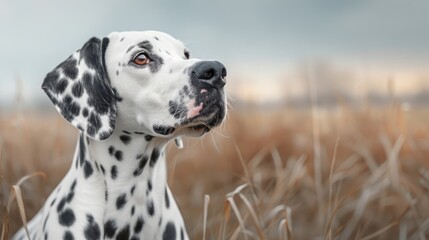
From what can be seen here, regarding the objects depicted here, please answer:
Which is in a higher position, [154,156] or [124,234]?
[154,156]

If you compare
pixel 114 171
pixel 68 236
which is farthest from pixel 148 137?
pixel 68 236

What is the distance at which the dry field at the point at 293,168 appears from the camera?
4.80 m

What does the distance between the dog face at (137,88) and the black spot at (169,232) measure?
46 centimetres

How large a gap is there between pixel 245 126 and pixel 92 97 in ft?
11.2

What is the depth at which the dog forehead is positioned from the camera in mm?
3105

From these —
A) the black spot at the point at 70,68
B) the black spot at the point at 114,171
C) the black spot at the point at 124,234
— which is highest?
the black spot at the point at 70,68

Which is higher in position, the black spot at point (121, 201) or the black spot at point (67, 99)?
the black spot at point (67, 99)

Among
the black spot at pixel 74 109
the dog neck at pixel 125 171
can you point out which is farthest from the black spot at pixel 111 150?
the black spot at pixel 74 109

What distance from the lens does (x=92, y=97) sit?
3.02m

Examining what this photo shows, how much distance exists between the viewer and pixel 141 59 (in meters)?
3.05

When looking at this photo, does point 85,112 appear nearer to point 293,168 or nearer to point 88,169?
point 88,169

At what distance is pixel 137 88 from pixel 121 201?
0.53 m

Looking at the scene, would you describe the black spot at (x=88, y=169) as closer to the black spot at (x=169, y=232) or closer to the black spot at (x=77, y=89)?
the black spot at (x=77, y=89)

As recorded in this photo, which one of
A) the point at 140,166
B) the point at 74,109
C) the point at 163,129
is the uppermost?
the point at 74,109
